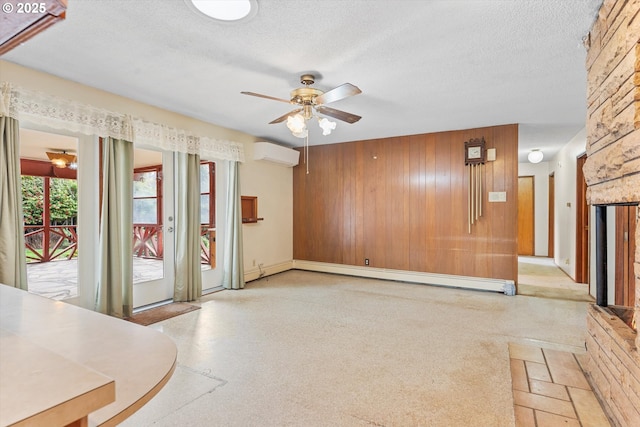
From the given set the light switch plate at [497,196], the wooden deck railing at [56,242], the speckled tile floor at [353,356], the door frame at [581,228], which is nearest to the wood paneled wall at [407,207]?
the light switch plate at [497,196]

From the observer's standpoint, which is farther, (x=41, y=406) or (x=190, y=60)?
(x=190, y=60)

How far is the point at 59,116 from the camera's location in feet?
9.62

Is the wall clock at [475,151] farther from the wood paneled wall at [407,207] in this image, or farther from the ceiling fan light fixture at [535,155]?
the ceiling fan light fixture at [535,155]

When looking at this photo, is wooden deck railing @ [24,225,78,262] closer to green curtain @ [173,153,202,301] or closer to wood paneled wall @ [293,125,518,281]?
green curtain @ [173,153,202,301]

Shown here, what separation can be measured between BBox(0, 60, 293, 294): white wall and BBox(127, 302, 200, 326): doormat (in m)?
1.17

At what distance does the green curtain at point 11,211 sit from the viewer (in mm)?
2547

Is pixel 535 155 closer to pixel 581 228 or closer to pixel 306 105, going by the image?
pixel 581 228

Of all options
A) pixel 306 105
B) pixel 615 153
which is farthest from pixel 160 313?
pixel 615 153

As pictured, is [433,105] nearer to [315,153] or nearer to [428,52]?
[428,52]

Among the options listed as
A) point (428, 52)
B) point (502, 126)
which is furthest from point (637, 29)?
point (502, 126)

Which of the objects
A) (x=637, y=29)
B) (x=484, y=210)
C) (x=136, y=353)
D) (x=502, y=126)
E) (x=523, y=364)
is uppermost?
(x=502, y=126)

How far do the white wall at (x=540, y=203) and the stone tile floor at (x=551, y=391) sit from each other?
600cm

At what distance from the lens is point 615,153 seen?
1665mm

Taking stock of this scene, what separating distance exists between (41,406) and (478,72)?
3289 millimetres
